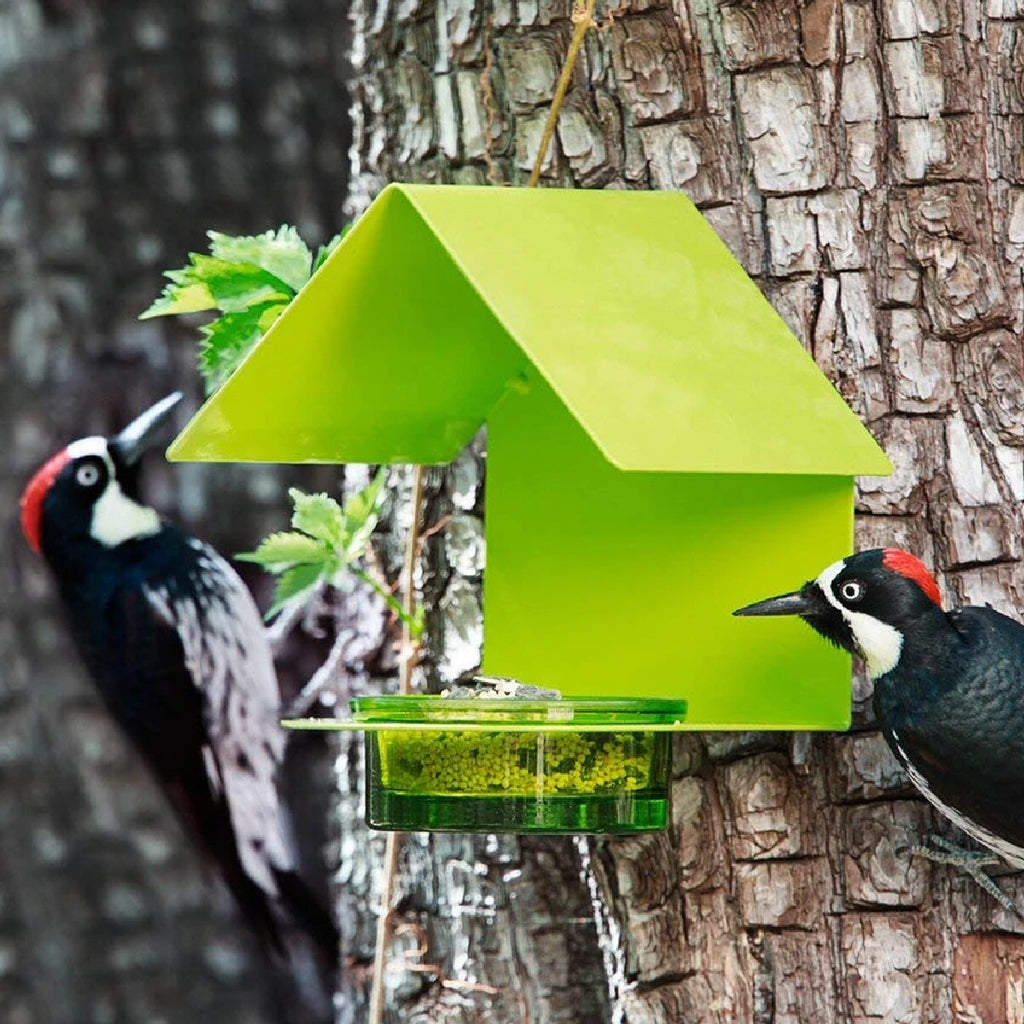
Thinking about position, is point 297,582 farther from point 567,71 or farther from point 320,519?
point 567,71

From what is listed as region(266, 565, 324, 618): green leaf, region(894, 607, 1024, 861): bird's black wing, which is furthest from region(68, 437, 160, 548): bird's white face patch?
region(894, 607, 1024, 861): bird's black wing

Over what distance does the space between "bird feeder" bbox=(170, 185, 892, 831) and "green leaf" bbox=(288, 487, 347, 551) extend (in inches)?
2.3

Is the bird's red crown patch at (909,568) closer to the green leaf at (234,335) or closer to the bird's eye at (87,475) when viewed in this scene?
the green leaf at (234,335)

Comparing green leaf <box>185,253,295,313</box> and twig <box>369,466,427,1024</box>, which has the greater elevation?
green leaf <box>185,253,295,313</box>

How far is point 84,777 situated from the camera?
343 centimetres

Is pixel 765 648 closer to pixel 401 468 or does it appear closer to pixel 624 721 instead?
pixel 624 721

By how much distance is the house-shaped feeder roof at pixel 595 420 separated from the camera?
145 cm

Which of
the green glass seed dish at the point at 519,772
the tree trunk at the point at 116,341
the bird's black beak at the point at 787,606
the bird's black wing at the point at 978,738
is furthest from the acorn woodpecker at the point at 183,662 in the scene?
the bird's black wing at the point at 978,738

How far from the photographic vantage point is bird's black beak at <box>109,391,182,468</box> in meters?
3.03

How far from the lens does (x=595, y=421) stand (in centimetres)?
135

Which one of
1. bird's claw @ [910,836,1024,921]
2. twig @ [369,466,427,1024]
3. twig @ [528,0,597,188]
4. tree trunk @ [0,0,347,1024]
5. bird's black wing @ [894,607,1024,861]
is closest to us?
bird's black wing @ [894,607,1024,861]

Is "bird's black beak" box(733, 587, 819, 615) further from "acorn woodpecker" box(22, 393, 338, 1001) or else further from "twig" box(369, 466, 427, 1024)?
"acorn woodpecker" box(22, 393, 338, 1001)

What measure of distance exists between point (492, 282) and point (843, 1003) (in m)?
0.77

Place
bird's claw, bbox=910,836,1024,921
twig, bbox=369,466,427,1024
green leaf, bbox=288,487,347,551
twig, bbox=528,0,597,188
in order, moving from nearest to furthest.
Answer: bird's claw, bbox=910,836,1024,921 < twig, bbox=528,0,597,188 < green leaf, bbox=288,487,347,551 < twig, bbox=369,466,427,1024
